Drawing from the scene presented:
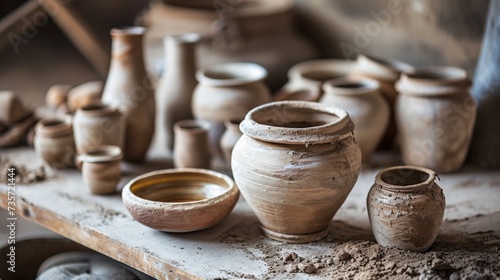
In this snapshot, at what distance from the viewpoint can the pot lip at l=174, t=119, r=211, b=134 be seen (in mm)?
3008

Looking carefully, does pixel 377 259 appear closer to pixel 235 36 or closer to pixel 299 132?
pixel 299 132

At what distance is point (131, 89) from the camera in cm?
316

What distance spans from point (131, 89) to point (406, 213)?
59.5 inches

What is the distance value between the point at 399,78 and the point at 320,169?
1.25m

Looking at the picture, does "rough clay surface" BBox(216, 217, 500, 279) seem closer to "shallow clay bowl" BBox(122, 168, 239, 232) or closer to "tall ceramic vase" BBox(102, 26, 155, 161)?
"shallow clay bowl" BBox(122, 168, 239, 232)

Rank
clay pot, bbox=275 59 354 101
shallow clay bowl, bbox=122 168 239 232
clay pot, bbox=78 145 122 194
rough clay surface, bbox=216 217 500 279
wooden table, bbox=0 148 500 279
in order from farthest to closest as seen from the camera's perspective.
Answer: clay pot, bbox=275 59 354 101, clay pot, bbox=78 145 122 194, shallow clay bowl, bbox=122 168 239 232, wooden table, bbox=0 148 500 279, rough clay surface, bbox=216 217 500 279

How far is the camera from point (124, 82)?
3.17 m

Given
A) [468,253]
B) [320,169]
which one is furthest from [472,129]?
[320,169]

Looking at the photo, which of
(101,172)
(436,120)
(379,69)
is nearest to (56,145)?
(101,172)

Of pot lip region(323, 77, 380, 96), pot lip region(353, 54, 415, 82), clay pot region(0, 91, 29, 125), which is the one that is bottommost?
clay pot region(0, 91, 29, 125)

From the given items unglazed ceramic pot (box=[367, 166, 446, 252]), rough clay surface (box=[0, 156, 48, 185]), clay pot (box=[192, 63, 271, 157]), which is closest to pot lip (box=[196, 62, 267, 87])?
clay pot (box=[192, 63, 271, 157])

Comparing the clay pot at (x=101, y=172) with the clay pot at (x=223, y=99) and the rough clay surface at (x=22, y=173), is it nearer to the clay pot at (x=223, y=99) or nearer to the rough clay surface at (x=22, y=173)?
the rough clay surface at (x=22, y=173)

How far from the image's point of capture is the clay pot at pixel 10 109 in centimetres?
336

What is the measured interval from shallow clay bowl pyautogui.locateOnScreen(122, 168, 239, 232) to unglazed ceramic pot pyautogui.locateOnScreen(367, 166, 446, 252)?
543 millimetres
